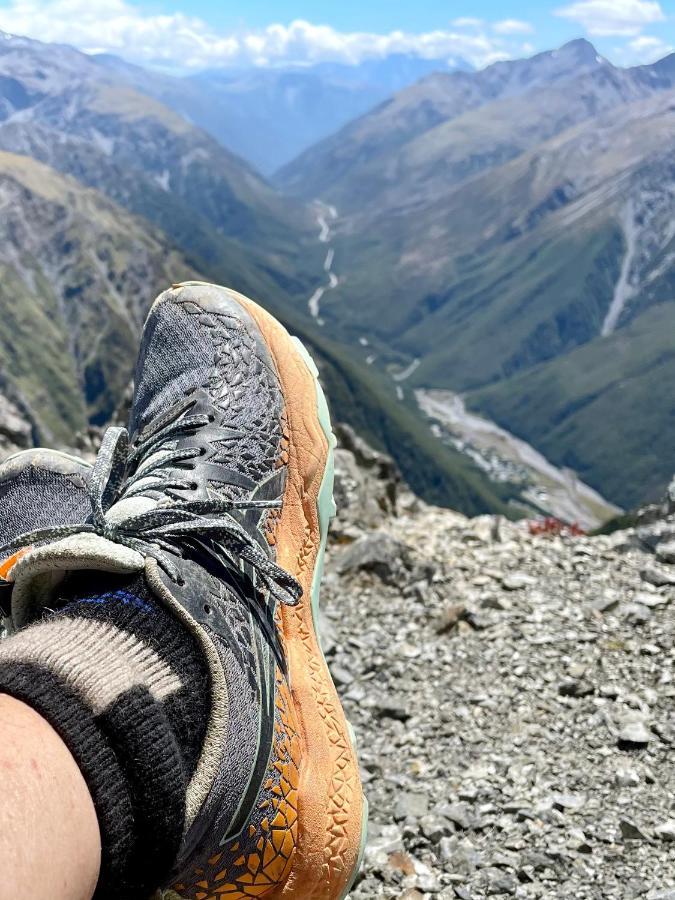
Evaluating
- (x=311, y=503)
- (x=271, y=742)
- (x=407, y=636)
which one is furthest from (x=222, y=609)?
(x=407, y=636)

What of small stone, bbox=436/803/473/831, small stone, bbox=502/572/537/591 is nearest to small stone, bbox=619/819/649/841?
small stone, bbox=436/803/473/831

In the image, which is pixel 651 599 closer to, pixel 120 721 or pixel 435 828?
pixel 435 828

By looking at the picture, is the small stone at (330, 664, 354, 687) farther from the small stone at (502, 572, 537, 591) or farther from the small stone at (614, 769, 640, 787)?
the small stone at (614, 769, 640, 787)

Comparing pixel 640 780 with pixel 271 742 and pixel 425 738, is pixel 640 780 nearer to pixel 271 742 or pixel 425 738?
pixel 425 738

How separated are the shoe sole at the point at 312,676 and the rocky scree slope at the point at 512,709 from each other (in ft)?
2.69

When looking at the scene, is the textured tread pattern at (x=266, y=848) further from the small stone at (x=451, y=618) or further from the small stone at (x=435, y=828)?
the small stone at (x=451, y=618)

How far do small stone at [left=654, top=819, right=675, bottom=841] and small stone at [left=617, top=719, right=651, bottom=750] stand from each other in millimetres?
560

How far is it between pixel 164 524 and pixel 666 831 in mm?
2506

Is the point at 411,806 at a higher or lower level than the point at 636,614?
lower

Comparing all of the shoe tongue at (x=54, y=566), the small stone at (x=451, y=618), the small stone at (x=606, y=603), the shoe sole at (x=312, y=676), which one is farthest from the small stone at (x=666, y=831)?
the shoe tongue at (x=54, y=566)

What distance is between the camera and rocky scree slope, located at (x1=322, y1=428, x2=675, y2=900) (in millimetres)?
3479

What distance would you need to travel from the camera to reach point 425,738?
4.54 meters

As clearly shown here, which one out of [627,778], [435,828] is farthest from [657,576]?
[435,828]

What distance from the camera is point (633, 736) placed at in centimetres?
406
